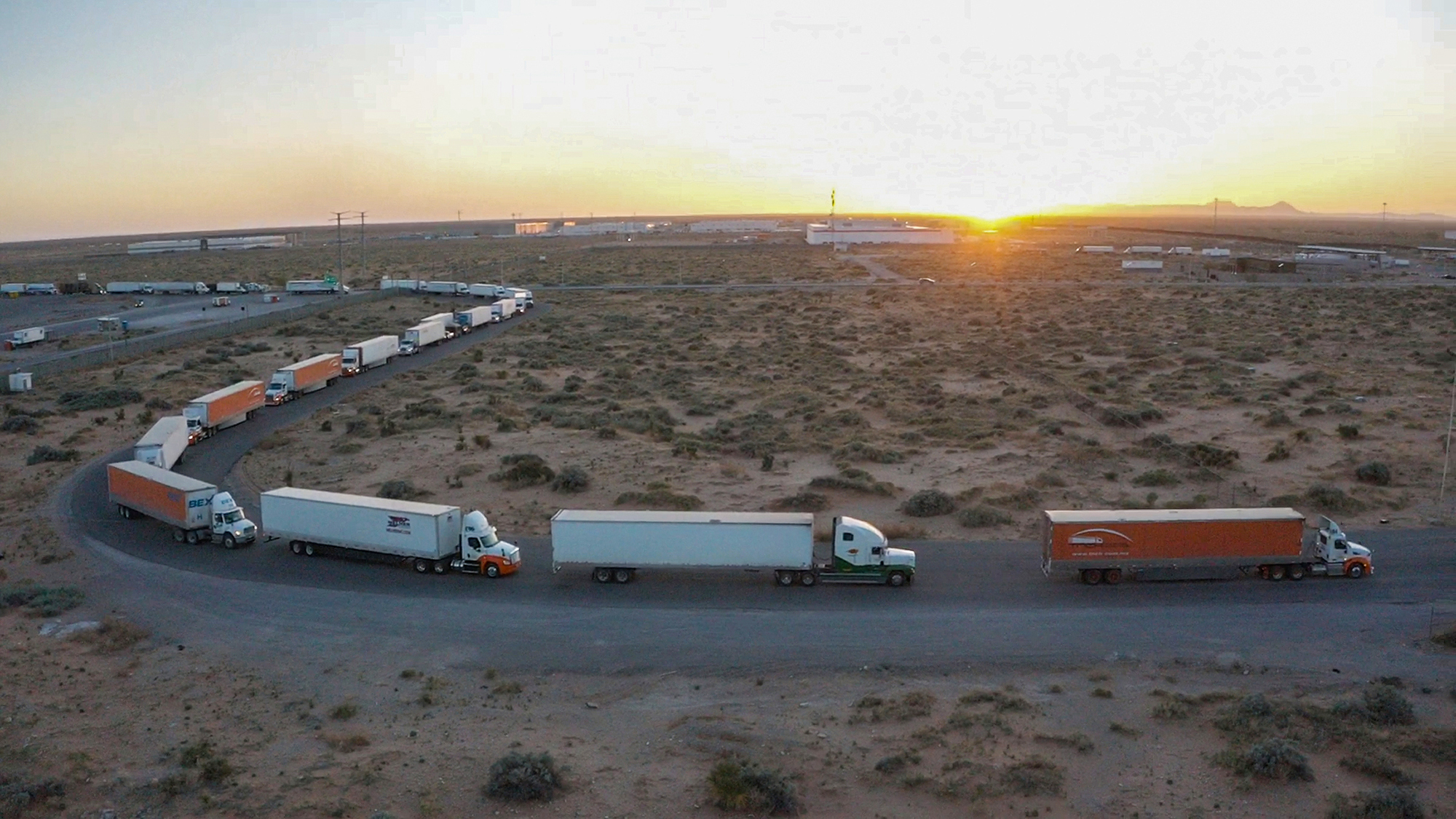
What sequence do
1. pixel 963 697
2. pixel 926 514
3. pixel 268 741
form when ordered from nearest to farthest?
pixel 268 741 → pixel 963 697 → pixel 926 514

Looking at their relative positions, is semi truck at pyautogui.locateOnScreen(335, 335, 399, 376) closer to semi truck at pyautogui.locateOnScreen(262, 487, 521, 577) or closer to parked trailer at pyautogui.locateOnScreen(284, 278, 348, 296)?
semi truck at pyautogui.locateOnScreen(262, 487, 521, 577)

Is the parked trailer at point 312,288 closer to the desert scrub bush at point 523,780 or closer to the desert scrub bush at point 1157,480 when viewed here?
the desert scrub bush at point 1157,480

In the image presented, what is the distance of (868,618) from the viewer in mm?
25688

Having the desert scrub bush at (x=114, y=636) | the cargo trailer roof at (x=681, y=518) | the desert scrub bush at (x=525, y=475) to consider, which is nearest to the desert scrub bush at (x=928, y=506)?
the cargo trailer roof at (x=681, y=518)

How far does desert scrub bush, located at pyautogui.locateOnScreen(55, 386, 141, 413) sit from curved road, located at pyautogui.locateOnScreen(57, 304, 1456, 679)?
27.6 meters

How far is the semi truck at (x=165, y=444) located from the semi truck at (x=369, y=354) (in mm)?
20605

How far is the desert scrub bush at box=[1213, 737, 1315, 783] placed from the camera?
1741cm

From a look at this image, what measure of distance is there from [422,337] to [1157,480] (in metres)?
56.0

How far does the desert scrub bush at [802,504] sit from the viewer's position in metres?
35.4

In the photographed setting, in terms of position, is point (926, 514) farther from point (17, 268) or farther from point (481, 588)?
point (17, 268)

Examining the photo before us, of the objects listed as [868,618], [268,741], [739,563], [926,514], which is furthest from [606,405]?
[268,741]

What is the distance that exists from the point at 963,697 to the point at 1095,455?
23.2 metres

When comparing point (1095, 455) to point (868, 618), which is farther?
point (1095, 455)

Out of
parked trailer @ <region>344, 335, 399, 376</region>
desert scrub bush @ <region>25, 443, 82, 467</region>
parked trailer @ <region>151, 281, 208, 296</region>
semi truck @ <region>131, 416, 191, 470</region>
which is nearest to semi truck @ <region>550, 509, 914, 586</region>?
semi truck @ <region>131, 416, 191, 470</region>
